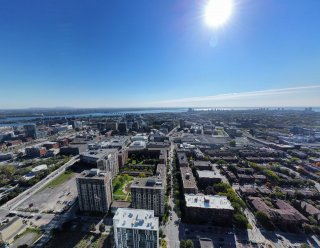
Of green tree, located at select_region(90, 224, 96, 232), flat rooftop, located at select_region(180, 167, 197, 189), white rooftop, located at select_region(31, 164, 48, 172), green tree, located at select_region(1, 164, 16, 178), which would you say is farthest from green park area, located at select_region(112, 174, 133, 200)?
green tree, located at select_region(1, 164, 16, 178)

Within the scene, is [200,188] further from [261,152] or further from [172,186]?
[261,152]

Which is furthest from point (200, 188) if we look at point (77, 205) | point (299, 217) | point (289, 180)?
point (77, 205)

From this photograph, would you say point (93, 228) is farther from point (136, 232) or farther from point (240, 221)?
point (240, 221)

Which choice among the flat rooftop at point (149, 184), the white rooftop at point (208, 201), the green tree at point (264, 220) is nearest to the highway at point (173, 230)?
the white rooftop at point (208, 201)

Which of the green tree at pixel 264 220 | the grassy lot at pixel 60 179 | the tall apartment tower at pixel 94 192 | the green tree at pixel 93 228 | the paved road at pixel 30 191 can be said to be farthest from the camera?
the grassy lot at pixel 60 179

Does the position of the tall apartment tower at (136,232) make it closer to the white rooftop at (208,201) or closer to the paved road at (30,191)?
the white rooftop at (208,201)

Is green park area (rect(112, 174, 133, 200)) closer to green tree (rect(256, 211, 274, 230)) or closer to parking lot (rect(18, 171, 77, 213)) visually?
parking lot (rect(18, 171, 77, 213))
